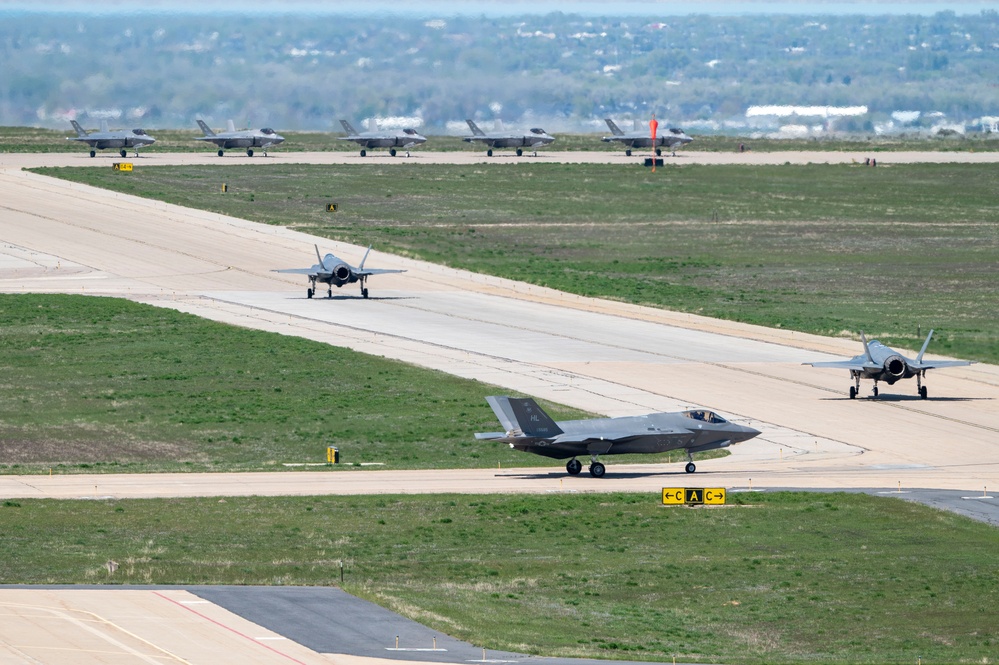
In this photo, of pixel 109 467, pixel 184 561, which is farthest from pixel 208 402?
pixel 184 561

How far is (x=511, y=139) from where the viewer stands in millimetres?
194000

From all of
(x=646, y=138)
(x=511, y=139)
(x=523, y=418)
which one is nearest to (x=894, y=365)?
(x=523, y=418)

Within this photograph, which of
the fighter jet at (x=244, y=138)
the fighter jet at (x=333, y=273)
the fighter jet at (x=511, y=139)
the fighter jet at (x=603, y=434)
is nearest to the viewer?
the fighter jet at (x=603, y=434)

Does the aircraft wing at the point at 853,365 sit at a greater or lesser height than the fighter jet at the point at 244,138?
lesser

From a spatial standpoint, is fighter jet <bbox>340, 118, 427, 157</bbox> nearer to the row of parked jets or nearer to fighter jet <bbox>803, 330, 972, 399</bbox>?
the row of parked jets

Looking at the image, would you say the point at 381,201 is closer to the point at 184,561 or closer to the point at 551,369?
the point at 551,369

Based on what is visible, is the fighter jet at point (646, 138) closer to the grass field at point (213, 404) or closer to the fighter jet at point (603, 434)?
the grass field at point (213, 404)

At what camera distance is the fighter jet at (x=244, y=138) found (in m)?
183

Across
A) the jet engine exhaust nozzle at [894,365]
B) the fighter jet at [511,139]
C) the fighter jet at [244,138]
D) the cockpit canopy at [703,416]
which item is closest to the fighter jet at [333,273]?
the jet engine exhaust nozzle at [894,365]

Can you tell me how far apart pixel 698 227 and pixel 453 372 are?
64095mm

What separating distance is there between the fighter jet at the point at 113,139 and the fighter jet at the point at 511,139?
4001 centimetres

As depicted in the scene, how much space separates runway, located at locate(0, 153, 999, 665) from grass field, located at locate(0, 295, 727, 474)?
2773 mm

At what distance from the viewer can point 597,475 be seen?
62156mm

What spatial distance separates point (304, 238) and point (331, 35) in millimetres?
62615
